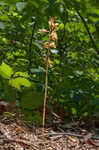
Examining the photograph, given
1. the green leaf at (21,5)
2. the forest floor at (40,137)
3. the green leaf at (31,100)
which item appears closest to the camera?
the green leaf at (31,100)

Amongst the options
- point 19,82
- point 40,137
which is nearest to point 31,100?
point 19,82

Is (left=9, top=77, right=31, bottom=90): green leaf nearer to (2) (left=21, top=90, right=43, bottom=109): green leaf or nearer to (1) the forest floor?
(2) (left=21, top=90, right=43, bottom=109): green leaf

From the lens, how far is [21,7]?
1.09m

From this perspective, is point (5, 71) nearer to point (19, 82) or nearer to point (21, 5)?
point (19, 82)

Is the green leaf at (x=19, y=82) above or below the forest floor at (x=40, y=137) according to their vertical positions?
above

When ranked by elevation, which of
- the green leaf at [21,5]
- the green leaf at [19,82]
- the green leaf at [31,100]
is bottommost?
the green leaf at [31,100]

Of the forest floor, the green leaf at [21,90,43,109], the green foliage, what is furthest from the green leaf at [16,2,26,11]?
the forest floor

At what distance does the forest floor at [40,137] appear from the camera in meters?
1.23

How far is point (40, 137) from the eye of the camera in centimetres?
146

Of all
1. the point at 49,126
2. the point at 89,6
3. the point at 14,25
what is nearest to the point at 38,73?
the point at 89,6

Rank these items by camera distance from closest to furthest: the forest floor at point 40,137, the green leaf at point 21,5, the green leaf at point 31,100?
the green leaf at point 31,100
the green leaf at point 21,5
the forest floor at point 40,137

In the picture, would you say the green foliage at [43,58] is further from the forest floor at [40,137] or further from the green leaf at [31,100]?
the forest floor at [40,137]

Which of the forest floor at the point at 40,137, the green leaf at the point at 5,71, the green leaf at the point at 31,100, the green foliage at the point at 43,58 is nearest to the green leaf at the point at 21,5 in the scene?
→ the green foliage at the point at 43,58

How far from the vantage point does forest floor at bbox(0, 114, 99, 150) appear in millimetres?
1233
